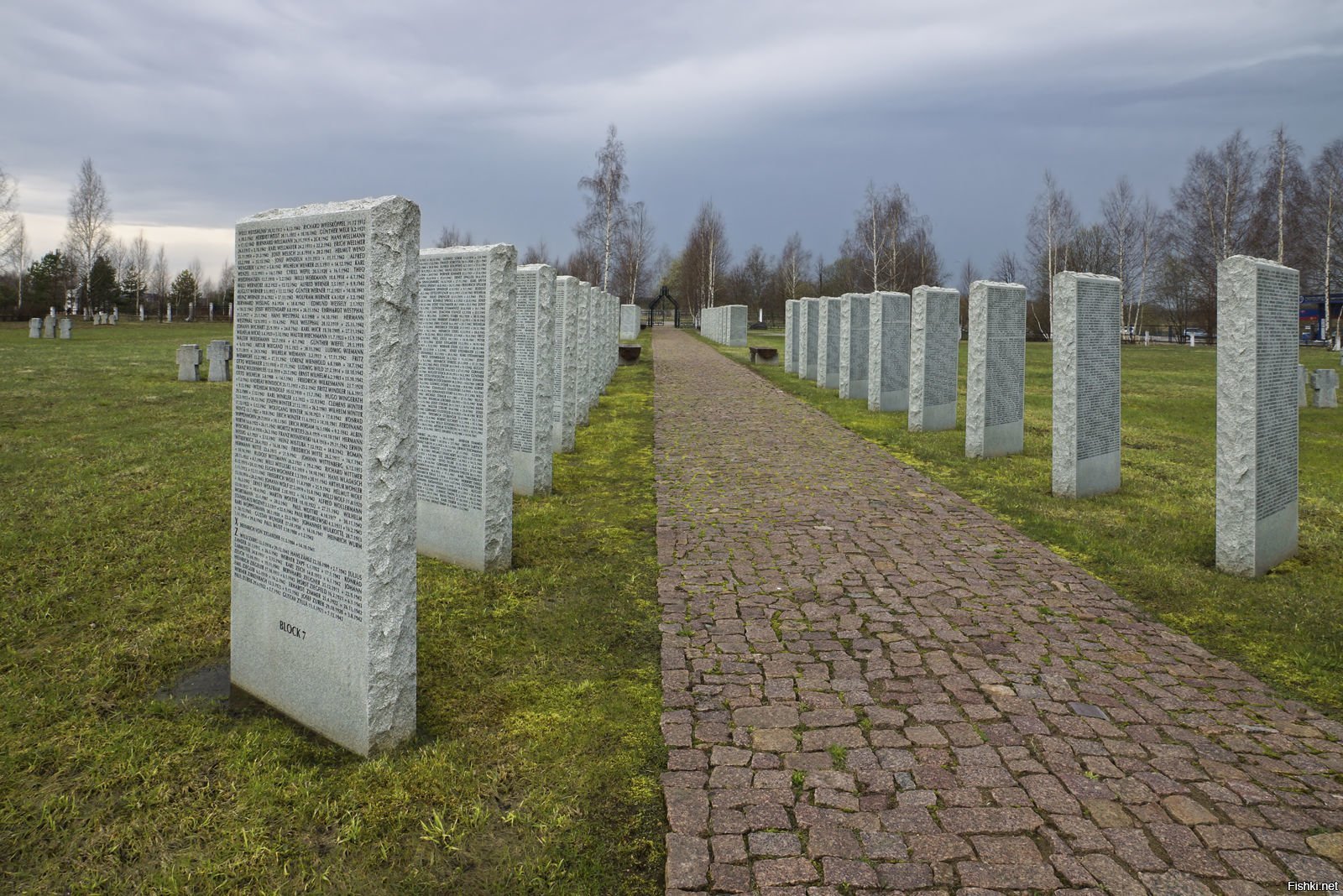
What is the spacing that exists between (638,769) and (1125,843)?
72.3 inches

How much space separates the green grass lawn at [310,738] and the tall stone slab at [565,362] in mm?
3758

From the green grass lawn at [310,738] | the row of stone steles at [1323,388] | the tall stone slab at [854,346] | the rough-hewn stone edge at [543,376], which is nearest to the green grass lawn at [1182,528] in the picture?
the tall stone slab at [854,346]

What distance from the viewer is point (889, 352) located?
16.6 m

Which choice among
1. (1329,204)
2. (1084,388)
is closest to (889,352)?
(1084,388)

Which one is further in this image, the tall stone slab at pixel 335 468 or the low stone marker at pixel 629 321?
the low stone marker at pixel 629 321

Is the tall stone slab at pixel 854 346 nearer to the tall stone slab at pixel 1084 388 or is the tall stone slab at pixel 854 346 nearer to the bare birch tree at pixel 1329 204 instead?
the tall stone slab at pixel 1084 388

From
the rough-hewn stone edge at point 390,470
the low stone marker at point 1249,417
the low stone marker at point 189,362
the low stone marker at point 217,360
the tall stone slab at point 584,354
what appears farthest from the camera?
the low stone marker at point 217,360

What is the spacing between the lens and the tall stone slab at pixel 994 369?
11484 mm

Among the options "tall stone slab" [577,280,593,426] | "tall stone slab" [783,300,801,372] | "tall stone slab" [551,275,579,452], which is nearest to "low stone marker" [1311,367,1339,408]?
"tall stone slab" [783,300,801,372]

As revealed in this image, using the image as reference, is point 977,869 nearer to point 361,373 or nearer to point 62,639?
point 361,373

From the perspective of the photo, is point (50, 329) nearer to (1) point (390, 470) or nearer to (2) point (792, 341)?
(2) point (792, 341)

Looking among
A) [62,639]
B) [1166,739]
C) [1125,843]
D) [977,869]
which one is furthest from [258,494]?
[1166,739]

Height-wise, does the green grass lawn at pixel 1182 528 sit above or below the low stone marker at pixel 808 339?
below

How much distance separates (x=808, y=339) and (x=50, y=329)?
3439cm
